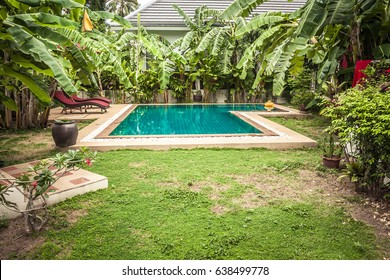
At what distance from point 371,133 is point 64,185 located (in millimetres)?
4256

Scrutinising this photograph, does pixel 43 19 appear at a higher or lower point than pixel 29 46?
higher

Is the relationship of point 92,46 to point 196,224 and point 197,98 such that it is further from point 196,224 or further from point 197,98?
point 197,98

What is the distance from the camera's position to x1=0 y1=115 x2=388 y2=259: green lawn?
9.70 ft

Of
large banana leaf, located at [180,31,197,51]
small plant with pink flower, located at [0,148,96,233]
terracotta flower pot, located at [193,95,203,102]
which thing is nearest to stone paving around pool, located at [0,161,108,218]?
small plant with pink flower, located at [0,148,96,233]

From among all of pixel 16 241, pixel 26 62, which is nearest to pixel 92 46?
pixel 26 62

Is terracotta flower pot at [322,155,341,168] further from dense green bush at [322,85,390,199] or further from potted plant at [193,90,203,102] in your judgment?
potted plant at [193,90,203,102]

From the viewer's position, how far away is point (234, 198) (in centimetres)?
425

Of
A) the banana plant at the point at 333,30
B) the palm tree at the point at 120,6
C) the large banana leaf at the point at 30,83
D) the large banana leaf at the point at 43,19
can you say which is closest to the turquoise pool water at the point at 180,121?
the banana plant at the point at 333,30

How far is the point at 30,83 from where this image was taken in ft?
13.7

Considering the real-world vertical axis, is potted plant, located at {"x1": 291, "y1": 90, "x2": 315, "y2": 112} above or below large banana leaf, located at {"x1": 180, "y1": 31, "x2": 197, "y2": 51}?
below

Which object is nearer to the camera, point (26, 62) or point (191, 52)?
point (26, 62)

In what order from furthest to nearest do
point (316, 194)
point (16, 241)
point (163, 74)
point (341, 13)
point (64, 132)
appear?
point (163, 74) → point (64, 132) → point (341, 13) → point (316, 194) → point (16, 241)

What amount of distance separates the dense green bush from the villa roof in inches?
620
